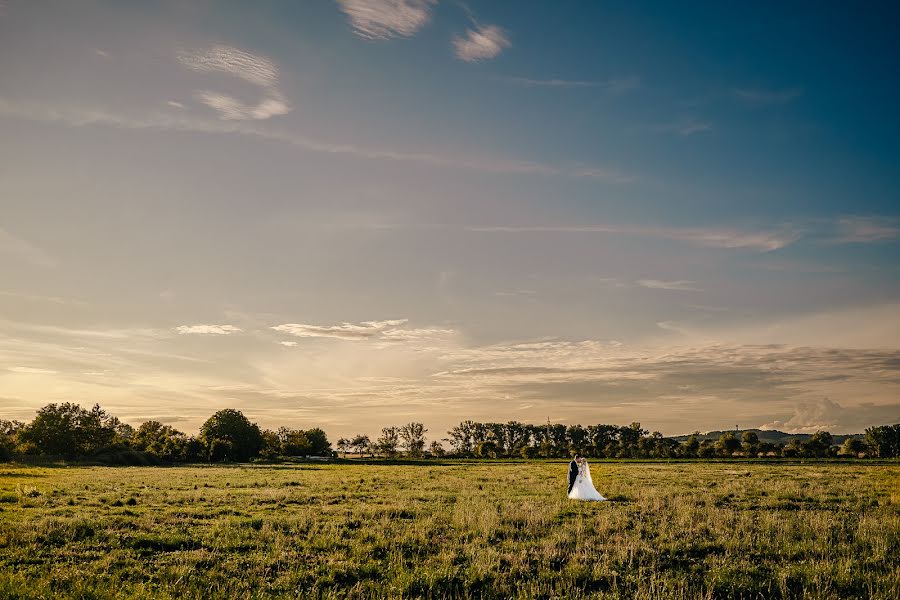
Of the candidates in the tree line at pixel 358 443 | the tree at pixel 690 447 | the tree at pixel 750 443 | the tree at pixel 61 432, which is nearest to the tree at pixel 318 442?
the tree line at pixel 358 443

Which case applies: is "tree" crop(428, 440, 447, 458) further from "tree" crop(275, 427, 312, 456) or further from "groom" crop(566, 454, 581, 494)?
"groom" crop(566, 454, 581, 494)

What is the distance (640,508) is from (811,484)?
21580 mm

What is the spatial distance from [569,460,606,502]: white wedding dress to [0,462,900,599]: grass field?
2292mm

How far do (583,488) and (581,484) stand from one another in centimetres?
24

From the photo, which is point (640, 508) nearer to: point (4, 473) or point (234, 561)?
point (234, 561)

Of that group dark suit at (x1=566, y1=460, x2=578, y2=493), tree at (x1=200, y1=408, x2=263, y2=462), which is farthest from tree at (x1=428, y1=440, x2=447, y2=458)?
dark suit at (x1=566, y1=460, x2=578, y2=493)

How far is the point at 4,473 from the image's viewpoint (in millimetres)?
46375

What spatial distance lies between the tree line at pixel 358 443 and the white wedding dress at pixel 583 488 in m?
73.3

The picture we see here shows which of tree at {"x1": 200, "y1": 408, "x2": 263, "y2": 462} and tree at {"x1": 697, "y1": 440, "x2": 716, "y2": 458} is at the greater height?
tree at {"x1": 200, "y1": 408, "x2": 263, "y2": 462}

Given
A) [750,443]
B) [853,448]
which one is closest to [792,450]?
[750,443]

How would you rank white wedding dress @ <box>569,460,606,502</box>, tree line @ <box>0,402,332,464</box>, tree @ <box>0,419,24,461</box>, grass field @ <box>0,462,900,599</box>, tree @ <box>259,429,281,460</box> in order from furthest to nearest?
tree @ <box>259,429,281,460</box>, tree line @ <box>0,402,332,464</box>, tree @ <box>0,419,24,461</box>, white wedding dress @ <box>569,460,606,502</box>, grass field @ <box>0,462,900,599</box>

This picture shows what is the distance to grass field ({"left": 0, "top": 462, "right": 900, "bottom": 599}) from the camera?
1195 centimetres

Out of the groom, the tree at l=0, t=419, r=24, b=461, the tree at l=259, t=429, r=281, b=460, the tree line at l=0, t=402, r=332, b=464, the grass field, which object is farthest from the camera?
the tree at l=259, t=429, r=281, b=460

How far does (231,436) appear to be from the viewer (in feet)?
366
